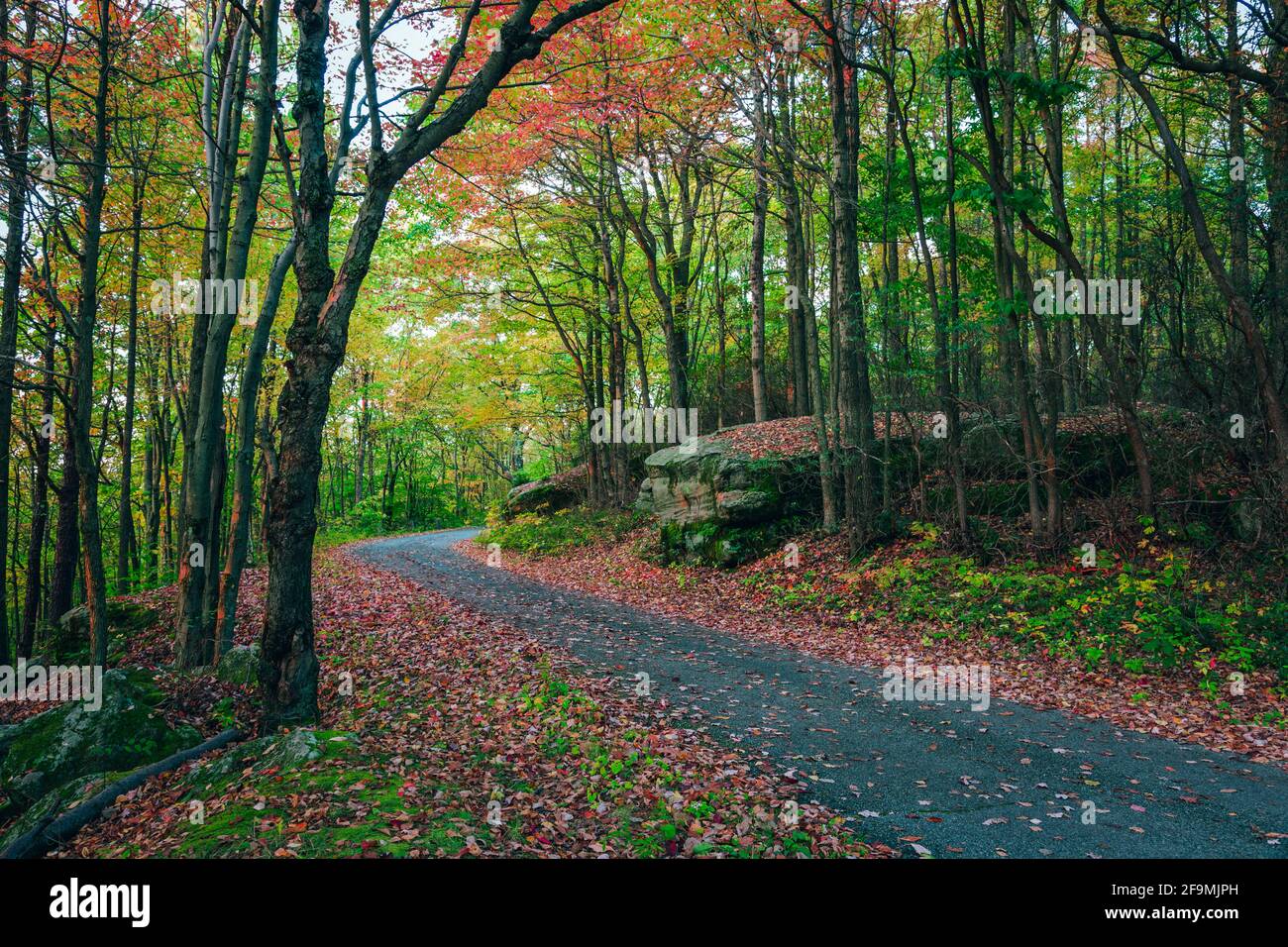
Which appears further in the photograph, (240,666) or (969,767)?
(240,666)

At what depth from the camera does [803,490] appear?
14.8 metres

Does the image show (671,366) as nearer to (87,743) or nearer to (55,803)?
(87,743)

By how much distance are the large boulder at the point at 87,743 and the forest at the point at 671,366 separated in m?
0.07

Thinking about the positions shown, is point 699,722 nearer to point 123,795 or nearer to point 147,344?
point 123,795

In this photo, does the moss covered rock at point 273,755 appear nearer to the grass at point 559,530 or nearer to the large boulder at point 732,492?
the large boulder at point 732,492

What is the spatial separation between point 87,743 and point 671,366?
14.8m

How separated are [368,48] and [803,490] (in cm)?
1145

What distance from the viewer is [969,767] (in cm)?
533

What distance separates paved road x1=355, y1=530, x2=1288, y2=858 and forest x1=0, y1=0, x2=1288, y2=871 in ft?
0.58

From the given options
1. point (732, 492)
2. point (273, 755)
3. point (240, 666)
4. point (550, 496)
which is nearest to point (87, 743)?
point (240, 666)

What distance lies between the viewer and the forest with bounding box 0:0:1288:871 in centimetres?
608

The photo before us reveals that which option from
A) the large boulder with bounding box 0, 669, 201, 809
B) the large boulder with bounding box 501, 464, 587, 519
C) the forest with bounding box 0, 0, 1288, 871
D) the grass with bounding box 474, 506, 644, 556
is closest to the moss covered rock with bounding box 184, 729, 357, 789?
the forest with bounding box 0, 0, 1288, 871

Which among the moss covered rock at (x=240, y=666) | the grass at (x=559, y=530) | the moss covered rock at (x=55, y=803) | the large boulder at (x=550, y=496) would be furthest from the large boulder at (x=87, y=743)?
the large boulder at (x=550, y=496)
